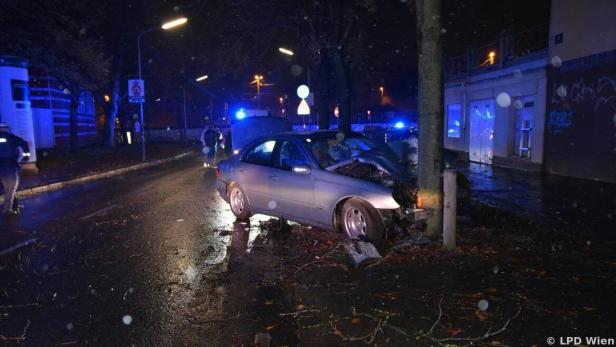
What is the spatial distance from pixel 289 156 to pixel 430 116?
2.49 m

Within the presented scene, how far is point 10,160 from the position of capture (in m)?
9.48

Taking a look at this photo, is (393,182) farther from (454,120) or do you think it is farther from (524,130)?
(454,120)

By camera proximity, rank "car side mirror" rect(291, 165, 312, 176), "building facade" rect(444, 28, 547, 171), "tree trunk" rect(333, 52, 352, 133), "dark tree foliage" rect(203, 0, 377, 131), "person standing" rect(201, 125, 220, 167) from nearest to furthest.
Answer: "car side mirror" rect(291, 165, 312, 176)
"building facade" rect(444, 28, 547, 171)
"person standing" rect(201, 125, 220, 167)
"dark tree foliage" rect(203, 0, 377, 131)
"tree trunk" rect(333, 52, 352, 133)

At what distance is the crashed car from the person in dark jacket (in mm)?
4525

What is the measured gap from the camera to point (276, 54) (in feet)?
85.3

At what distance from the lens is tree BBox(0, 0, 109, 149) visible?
1697cm

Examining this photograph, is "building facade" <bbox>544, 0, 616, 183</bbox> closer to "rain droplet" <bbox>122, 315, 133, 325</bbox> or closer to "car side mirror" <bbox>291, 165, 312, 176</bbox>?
"car side mirror" <bbox>291, 165, 312, 176</bbox>

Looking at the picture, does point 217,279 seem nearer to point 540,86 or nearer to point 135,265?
point 135,265

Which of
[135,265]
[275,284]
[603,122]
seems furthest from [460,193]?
[135,265]

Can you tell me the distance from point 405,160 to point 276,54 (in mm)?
19129

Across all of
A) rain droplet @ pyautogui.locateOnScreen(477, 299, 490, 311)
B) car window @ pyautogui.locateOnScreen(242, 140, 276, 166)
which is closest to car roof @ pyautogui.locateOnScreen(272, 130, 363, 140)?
car window @ pyautogui.locateOnScreen(242, 140, 276, 166)

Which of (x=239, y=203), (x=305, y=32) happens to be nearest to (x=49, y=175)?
(x=239, y=203)

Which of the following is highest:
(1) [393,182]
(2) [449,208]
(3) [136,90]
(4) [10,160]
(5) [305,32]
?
(5) [305,32]

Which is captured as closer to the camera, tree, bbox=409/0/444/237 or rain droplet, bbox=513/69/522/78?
tree, bbox=409/0/444/237
